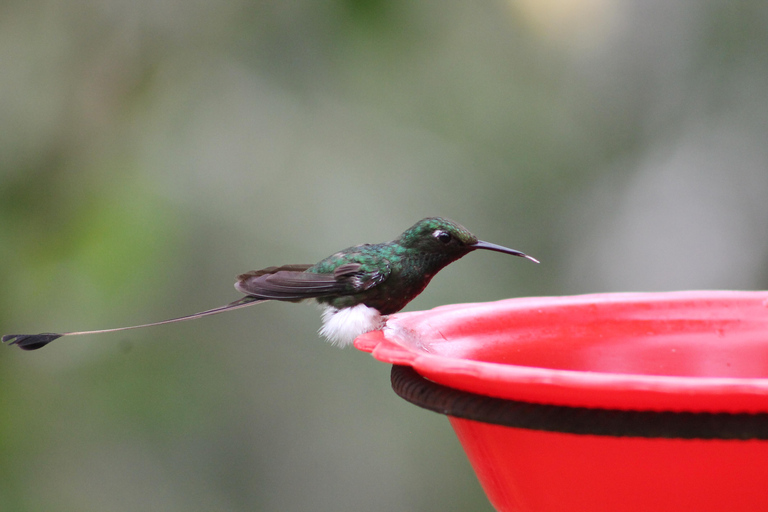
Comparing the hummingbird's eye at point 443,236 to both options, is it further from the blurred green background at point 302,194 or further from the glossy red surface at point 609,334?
the blurred green background at point 302,194

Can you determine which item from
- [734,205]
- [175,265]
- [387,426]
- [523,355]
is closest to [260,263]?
[175,265]

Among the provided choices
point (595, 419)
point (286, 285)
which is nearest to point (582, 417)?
point (595, 419)

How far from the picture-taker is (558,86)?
94.1 inches

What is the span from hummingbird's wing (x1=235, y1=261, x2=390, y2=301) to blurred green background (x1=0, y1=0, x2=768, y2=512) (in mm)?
761

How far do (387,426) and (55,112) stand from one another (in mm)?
1335

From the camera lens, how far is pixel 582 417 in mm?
596

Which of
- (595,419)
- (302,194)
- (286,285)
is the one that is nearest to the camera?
(595,419)

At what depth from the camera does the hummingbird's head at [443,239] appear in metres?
1.38

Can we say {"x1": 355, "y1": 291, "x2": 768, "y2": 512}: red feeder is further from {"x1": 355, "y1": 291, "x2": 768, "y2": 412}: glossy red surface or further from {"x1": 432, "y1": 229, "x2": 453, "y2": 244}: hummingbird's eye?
{"x1": 432, "y1": 229, "x2": 453, "y2": 244}: hummingbird's eye

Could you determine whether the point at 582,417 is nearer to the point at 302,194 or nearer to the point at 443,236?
the point at 443,236

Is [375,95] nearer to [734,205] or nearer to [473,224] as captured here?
[473,224]

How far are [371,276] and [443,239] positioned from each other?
0.16 meters

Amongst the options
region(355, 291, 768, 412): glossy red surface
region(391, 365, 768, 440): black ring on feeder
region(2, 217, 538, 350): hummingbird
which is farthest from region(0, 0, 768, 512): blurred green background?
region(391, 365, 768, 440): black ring on feeder

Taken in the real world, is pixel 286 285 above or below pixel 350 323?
above
